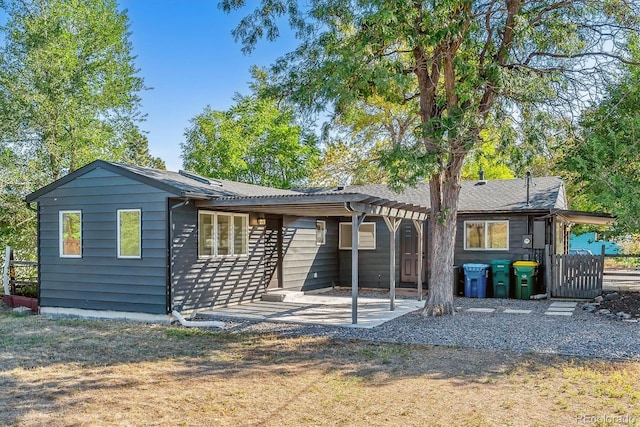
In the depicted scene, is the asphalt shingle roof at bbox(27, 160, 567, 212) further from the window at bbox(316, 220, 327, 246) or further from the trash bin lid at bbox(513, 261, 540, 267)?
the trash bin lid at bbox(513, 261, 540, 267)

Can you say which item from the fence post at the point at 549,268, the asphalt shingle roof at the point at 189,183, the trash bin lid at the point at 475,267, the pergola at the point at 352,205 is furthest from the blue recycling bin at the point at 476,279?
the asphalt shingle roof at the point at 189,183

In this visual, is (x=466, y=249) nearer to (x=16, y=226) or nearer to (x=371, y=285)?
(x=371, y=285)

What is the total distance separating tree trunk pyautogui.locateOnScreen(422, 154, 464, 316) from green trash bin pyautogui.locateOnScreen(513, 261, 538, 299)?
11.0ft

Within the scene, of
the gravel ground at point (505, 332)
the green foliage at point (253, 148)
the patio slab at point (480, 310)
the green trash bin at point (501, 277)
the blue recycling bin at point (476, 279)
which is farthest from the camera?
the green foliage at point (253, 148)

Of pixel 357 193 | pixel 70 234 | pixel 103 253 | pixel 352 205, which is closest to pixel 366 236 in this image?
pixel 357 193

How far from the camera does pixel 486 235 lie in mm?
13438

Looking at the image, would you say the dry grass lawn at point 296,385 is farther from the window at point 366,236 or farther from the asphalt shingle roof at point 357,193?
the window at point 366,236

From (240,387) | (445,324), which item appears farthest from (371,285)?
(240,387)

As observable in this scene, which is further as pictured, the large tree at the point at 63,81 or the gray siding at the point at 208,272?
the large tree at the point at 63,81

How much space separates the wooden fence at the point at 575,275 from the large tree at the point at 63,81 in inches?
534

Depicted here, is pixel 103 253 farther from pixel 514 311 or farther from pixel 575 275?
pixel 575 275

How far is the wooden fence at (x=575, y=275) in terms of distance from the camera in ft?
38.3

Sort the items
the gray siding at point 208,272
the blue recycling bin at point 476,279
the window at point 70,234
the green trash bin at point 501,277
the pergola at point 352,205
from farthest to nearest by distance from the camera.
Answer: the blue recycling bin at point 476,279, the green trash bin at point 501,277, the window at point 70,234, the gray siding at point 208,272, the pergola at point 352,205

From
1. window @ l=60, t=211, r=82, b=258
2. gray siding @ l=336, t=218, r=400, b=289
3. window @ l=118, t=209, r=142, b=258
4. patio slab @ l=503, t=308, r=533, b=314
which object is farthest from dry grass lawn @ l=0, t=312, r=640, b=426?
gray siding @ l=336, t=218, r=400, b=289
